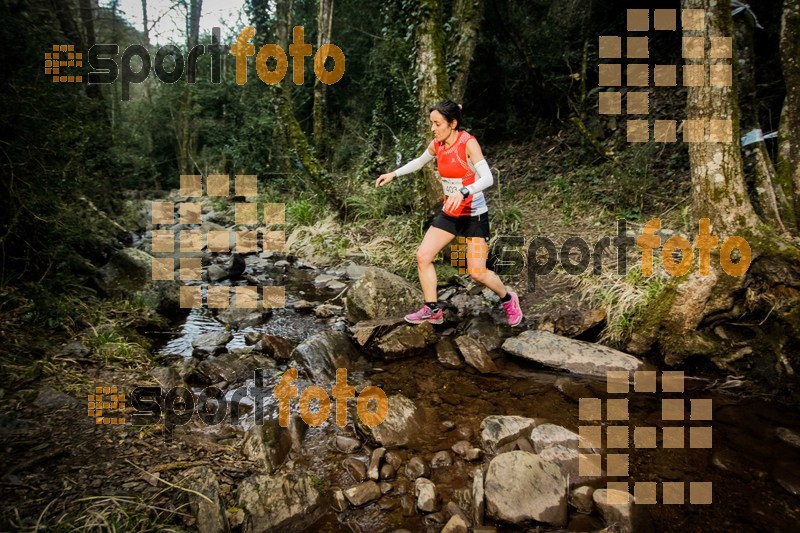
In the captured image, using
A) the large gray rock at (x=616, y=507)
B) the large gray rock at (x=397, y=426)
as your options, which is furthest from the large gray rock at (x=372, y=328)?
the large gray rock at (x=616, y=507)

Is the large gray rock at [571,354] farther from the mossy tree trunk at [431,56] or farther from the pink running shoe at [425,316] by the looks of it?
the mossy tree trunk at [431,56]

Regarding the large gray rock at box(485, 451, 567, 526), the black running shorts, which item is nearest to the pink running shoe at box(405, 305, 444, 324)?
the black running shorts

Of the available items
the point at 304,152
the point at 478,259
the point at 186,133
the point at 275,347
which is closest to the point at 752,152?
the point at 478,259

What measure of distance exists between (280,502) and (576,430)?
1.96 metres

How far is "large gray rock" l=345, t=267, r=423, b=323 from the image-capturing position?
4.54m

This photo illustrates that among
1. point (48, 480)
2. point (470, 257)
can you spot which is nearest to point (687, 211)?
point (470, 257)

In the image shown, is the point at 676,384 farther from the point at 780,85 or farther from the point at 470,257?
the point at 780,85

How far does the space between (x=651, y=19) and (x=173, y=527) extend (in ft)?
34.5

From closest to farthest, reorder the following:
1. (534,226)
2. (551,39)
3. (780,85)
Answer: (780,85)
(534,226)
(551,39)

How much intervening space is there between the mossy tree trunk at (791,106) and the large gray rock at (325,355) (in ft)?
14.2

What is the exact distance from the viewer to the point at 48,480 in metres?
1.89

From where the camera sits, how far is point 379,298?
15.1ft

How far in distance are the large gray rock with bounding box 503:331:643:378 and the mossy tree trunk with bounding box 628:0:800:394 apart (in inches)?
18.4

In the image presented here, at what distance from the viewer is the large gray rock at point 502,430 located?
2.57m
